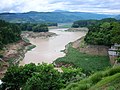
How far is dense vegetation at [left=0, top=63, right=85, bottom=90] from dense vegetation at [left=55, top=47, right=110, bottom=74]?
1053 cm

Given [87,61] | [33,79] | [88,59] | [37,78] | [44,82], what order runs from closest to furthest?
[33,79] < [37,78] < [44,82] < [87,61] < [88,59]

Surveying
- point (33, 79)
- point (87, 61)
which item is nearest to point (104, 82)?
point (33, 79)

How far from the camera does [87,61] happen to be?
117ft

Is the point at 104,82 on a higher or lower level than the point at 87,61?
higher

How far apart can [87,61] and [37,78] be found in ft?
66.2

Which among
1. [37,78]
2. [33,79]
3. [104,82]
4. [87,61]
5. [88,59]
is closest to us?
[104,82]

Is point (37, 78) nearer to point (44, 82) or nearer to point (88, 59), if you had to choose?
point (44, 82)

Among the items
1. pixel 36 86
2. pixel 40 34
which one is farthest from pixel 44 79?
pixel 40 34

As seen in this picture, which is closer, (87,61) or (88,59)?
(87,61)

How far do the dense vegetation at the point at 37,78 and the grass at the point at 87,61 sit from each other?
34.4ft

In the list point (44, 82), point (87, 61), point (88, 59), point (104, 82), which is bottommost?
point (88, 59)

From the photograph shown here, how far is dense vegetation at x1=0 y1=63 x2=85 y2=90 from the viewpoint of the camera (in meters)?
16.0

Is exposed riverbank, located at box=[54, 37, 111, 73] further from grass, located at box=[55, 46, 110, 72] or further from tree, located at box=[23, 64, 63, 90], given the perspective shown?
tree, located at box=[23, 64, 63, 90]

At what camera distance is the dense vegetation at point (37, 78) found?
16.0 meters
